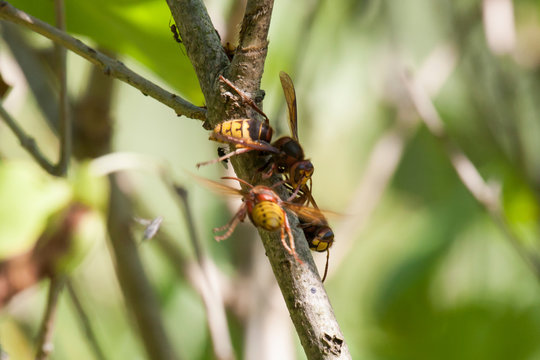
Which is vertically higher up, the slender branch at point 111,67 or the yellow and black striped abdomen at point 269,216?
the slender branch at point 111,67

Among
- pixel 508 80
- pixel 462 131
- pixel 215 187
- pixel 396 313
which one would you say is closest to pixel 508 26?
pixel 508 80

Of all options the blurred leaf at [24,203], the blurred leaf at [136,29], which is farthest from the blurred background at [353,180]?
the blurred leaf at [24,203]

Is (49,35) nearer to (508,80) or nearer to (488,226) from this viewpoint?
(508,80)

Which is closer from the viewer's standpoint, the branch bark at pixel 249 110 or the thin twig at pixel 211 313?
the branch bark at pixel 249 110

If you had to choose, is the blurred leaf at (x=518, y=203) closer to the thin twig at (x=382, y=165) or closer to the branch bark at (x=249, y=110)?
the thin twig at (x=382, y=165)

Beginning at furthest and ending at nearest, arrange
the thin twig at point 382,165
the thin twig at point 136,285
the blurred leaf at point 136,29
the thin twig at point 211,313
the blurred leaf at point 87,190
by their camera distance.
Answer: the thin twig at point 382,165
the thin twig at point 136,285
the thin twig at point 211,313
the blurred leaf at point 136,29
the blurred leaf at point 87,190

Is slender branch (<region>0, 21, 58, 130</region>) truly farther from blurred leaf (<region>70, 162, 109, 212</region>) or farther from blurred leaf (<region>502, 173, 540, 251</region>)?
blurred leaf (<region>502, 173, 540, 251</region>)

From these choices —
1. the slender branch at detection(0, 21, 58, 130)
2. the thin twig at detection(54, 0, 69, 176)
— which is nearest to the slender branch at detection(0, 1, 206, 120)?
the thin twig at detection(54, 0, 69, 176)
